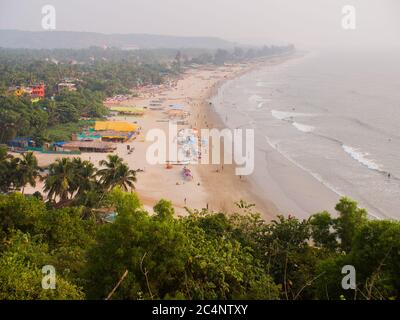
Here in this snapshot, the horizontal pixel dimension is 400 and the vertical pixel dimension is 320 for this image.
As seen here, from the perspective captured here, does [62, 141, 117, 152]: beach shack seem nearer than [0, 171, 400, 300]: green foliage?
No

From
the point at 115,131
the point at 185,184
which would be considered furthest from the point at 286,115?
the point at 185,184

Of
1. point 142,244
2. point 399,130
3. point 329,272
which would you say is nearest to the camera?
point 142,244

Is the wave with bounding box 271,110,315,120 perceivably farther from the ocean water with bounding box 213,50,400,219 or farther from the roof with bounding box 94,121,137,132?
the roof with bounding box 94,121,137,132

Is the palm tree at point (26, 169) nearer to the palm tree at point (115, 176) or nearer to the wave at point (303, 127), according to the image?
the palm tree at point (115, 176)

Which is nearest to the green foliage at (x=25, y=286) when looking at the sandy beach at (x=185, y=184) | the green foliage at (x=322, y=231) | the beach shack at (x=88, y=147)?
the green foliage at (x=322, y=231)

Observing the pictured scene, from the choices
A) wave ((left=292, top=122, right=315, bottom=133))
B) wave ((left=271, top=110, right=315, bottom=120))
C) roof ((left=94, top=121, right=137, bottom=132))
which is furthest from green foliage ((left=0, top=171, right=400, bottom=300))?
wave ((left=271, top=110, right=315, bottom=120))

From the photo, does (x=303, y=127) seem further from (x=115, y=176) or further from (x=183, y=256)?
(x=183, y=256)

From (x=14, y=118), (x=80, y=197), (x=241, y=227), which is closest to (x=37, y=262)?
(x=241, y=227)
